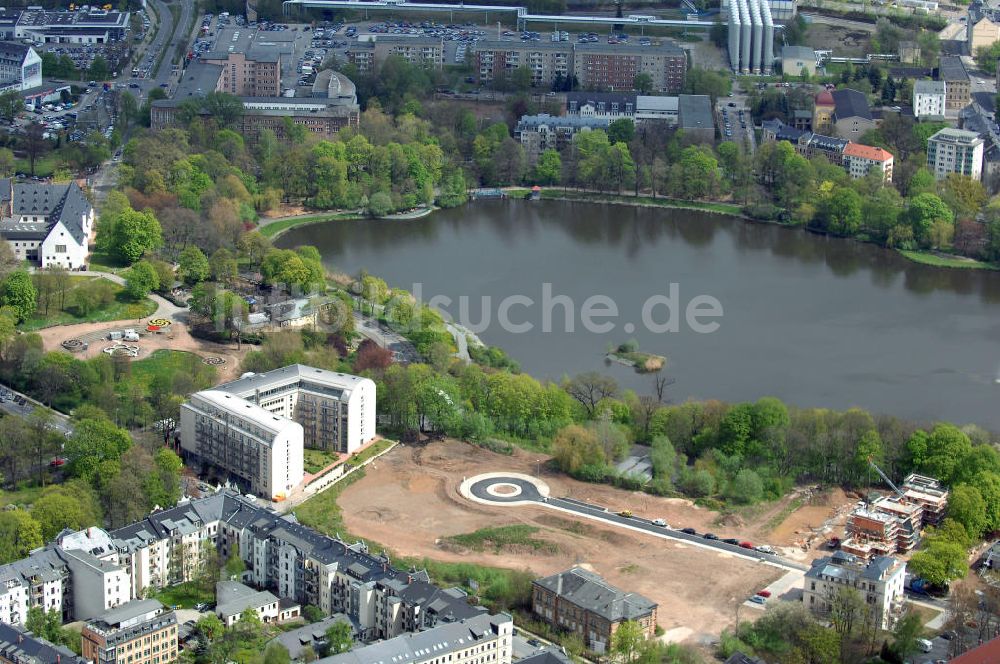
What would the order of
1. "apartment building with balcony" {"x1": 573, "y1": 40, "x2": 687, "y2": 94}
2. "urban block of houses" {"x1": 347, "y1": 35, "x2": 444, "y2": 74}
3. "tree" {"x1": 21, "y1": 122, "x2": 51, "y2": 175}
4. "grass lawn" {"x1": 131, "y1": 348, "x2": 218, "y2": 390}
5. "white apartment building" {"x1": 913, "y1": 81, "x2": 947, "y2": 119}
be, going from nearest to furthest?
1. "grass lawn" {"x1": 131, "y1": 348, "x2": 218, "y2": 390}
2. "tree" {"x1": 21, "y1": 122, "x2": 51, "y2": 175}
3. "white apartment building" {"x1": 913, "y1": 81, "x2": 947, "y2": 119}
4. "apartment building with balcony" {"x1": 573, "y1": 40, "x2": 687, "y2": 94}
5. "urban block of houses" {"x1": 347, "y1": 35, "x2": 444, "y2": 74}

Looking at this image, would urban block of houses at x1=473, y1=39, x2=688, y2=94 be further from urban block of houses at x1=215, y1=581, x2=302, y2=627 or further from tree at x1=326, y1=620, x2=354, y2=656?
tree at x1=326, y1=620, x2=354, y2=656

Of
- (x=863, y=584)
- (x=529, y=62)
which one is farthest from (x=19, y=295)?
(x=529, y=62)

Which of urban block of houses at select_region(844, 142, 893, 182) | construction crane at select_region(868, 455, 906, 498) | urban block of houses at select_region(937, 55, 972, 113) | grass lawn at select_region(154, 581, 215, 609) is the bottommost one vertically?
grass lawn at select_region(154, 581, 215, 609)

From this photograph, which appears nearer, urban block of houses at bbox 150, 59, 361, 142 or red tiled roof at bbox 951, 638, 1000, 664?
red tiled roof at bbox 951, 638, 1000, 664

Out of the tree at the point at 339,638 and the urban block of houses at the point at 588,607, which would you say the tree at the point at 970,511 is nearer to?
the urban block of houses at the point at 588,607

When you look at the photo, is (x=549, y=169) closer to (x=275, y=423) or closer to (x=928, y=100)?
(x=928, y=100)

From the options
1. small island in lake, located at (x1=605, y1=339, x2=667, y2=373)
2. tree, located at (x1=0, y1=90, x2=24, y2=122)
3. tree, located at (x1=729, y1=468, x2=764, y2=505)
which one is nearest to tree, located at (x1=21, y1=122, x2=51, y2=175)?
tree, located at (x1=0, y1=90, x2=24, y2=122)
